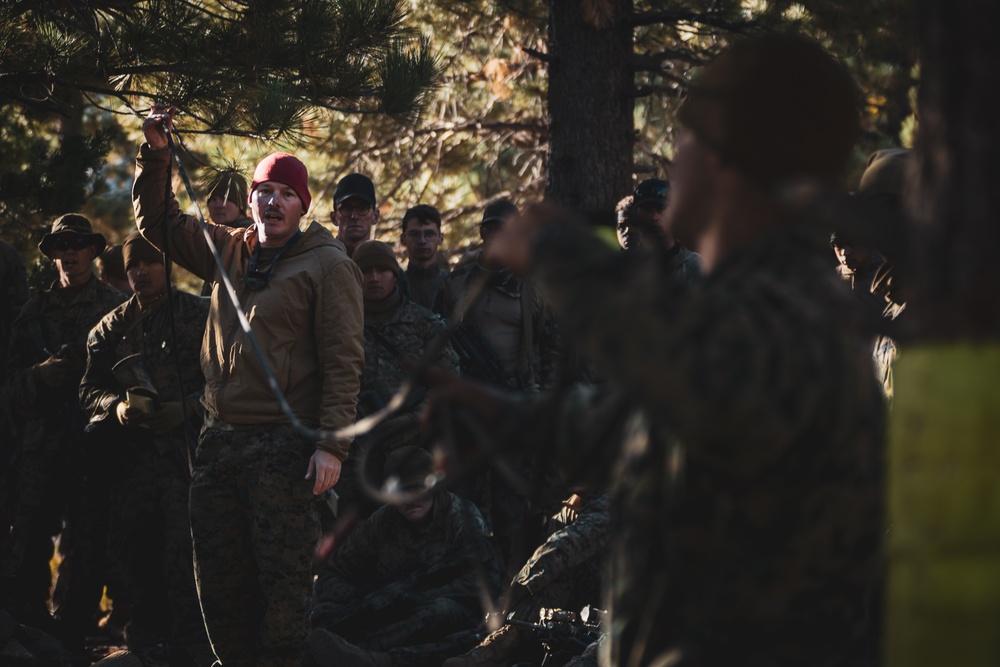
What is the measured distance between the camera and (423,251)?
8.75m

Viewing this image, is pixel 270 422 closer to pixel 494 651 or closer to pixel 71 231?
pixel 494 651

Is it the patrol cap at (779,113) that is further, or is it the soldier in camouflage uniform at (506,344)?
the soldier in camouflage uniform at (506,344)

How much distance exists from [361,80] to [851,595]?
16.0 ft

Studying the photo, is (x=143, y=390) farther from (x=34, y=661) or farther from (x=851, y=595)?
(x=851, y=595)

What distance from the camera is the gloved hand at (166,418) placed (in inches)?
280

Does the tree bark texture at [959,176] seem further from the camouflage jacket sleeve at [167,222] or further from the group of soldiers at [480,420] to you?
the camouflage jacket sleeve at [167,222]

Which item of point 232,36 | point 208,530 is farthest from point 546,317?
point 208,530

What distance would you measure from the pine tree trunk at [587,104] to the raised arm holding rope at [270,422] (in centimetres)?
425

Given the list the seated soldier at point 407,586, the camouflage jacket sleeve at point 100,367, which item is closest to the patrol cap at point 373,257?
the camouflage jacket sleeve at point 100,367

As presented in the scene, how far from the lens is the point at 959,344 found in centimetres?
201

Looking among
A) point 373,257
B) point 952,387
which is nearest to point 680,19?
point 373,257

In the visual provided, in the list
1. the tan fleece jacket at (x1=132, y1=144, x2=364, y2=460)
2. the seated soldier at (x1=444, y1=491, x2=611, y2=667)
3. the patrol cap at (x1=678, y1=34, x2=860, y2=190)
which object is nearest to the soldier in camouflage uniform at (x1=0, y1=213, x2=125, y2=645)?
the tan fleece jacket at (x1=132, y1=144, x2=364, y2=460)

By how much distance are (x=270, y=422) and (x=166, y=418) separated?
2317 millimetres

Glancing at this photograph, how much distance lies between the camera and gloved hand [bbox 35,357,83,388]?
7609 millimetres
